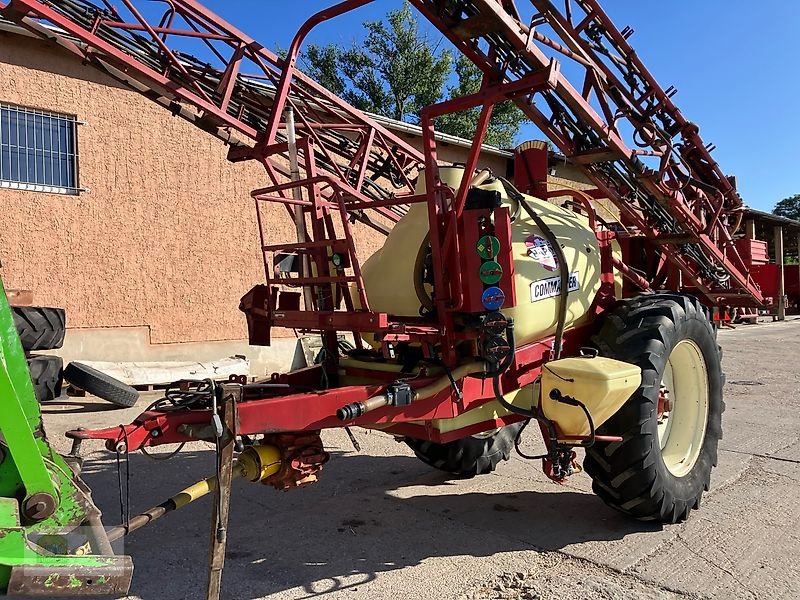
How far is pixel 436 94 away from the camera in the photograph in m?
30.4

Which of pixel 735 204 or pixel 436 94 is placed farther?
pixel 436 94

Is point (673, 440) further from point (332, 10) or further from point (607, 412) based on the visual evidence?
point (332, 10)

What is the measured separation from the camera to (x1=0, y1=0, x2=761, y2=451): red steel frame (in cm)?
335

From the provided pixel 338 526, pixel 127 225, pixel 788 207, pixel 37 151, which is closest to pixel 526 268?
pixel 338 526

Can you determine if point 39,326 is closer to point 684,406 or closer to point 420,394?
point 420,394

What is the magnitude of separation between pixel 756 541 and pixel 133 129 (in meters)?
8.69

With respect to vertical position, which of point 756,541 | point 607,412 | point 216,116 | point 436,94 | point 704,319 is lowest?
point 756,541

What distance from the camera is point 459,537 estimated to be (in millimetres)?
3951

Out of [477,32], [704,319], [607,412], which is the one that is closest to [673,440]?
[704,319]

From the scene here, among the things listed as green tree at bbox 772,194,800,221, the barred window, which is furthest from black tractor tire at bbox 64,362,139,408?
green tree at bbox 772,194,800,221

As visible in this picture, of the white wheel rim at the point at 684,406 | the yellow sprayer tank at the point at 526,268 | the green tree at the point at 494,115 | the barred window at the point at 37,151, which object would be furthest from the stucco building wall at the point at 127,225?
the green tree at the point at 494,115

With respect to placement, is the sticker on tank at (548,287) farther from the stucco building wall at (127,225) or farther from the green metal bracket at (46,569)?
the stucco building wall at (127,225)

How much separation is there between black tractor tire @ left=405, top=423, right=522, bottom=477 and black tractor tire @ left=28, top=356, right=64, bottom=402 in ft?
16.1

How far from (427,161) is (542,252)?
0.93m
